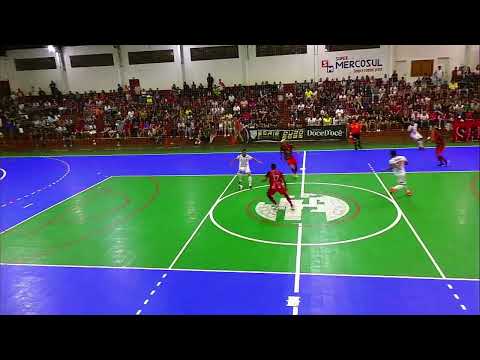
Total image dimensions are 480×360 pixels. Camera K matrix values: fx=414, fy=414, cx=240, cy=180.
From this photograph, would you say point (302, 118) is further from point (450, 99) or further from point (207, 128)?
point (450, 99)

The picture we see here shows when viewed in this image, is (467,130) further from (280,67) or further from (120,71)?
(120,71)

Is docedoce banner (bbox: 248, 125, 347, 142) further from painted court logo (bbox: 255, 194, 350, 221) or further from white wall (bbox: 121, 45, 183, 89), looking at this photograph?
painted court logo (bbox: 255, 194, 350, 221)

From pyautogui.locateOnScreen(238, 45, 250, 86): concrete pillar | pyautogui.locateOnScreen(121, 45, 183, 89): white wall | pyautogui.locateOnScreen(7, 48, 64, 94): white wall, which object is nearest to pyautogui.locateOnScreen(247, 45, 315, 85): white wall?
pyautogui.locateOnScreen(238, 45, 250, 86): concrete pillar

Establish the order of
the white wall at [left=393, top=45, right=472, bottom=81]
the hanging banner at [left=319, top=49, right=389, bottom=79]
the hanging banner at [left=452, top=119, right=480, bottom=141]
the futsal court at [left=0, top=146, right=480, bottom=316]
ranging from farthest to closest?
the hanging banner at [left=319, top=49, right=389, bottom=79] < the white wall at [left=393, top=45, right=472, bottom=81] < the hanging banner at [left=452, top=119, right=480, bottom=141] < the futsal court at [left=0, top=146, right=480, bottom=316]

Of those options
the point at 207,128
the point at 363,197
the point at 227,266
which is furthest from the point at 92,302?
the point at 207,128

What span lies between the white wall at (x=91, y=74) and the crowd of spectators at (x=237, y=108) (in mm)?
995

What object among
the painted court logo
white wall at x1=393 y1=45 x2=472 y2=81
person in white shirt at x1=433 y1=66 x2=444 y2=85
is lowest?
the painted court logo

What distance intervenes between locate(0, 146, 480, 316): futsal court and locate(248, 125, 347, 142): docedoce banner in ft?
22.1

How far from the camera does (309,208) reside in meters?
12.9

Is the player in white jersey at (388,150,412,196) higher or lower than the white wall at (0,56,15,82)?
lower

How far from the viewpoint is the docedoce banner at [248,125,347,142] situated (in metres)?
24.9

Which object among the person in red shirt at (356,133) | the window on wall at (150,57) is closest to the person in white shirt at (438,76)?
the person in red shirt at (356,133)

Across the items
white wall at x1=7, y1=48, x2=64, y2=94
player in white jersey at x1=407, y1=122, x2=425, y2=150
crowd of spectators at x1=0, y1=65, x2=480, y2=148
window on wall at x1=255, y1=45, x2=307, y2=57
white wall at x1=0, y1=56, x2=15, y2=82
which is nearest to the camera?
player in white jersey at x1=407, y1=122, x2=425, y2=150

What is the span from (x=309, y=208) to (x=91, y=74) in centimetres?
2769
